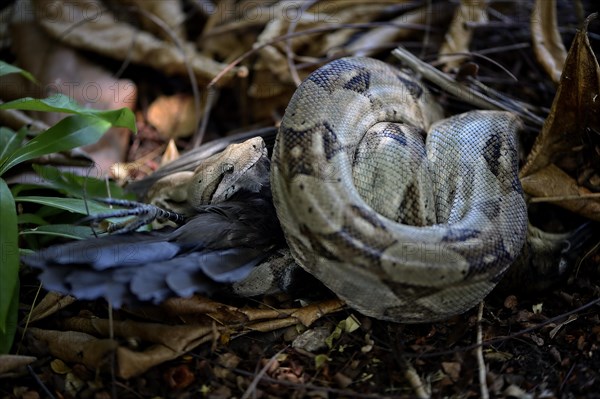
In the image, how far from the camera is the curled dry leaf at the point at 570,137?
3744 mm

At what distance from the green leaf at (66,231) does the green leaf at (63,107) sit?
770 mm

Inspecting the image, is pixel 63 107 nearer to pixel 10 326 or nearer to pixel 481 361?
pixel 10 326

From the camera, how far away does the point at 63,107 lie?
→ 3764 millimetres

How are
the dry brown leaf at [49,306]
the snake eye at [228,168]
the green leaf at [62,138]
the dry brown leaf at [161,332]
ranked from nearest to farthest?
1. the dry brown leaf at [161,332]
2. the dry brown leaf at [49,306]
3. the green leaf at [62,138]
4. the snake eye at [228,168]

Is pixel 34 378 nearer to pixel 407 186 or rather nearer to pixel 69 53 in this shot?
pixel 407 186

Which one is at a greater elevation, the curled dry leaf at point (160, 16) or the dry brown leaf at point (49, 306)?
the curled dry leaf at point (160, 16)

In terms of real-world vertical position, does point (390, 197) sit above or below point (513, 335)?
above

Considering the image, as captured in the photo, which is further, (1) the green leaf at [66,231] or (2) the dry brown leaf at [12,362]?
(1) the green leaf at [66,231]

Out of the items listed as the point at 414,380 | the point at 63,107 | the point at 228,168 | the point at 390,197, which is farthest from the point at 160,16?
the point at 414,380

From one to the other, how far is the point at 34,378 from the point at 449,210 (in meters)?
2.68

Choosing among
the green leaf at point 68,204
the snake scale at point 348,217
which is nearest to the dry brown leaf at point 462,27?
the snake scale at point 348,217

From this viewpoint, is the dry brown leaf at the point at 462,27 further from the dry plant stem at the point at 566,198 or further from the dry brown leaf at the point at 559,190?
the dry plant stem at the point at 566,198

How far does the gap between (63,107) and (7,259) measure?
3.68 ft

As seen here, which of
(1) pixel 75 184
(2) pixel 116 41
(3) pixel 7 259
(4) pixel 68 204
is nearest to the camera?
(3) pixel 7 259
